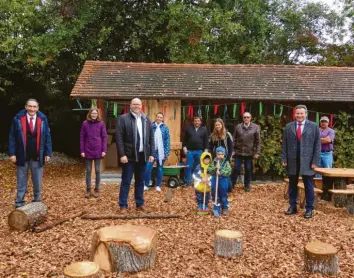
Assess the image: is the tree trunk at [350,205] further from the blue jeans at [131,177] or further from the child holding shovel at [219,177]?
the blue jeans at [131,177]

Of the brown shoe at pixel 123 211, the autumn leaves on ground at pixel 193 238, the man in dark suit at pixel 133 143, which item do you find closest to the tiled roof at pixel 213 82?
the autumn leaves on ground at pixel 193 238

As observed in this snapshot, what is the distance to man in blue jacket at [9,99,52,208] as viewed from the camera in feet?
19.4

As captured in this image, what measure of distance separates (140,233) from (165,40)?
1252 centimetres

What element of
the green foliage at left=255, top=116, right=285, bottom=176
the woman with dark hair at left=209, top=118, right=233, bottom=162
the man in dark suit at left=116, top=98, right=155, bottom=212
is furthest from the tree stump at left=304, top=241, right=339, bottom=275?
the green foliage at left=255, top=116, right=285, bottom=176

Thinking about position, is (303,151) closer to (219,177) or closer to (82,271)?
(219,177)

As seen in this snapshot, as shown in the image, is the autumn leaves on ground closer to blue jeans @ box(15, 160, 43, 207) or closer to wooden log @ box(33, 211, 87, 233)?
wooden log @ box(33, 211, 87, 233)

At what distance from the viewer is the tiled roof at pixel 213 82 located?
33.7ft

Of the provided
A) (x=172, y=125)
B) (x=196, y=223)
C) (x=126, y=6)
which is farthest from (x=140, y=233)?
(x=126, y=6)

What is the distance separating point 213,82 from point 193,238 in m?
6.97

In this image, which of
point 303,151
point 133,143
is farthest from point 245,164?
point 133,143

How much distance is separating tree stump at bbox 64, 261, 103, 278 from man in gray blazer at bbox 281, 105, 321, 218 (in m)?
3.91

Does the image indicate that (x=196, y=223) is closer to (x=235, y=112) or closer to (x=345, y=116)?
(x=235, y=112)

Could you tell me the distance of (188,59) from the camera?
1545 centimetres

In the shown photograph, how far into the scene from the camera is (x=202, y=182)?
6066mm
